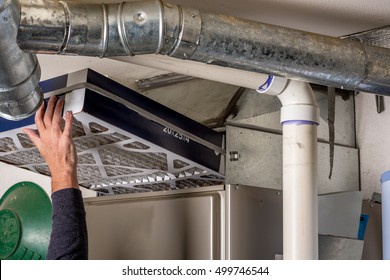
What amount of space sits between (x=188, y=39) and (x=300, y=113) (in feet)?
1.45

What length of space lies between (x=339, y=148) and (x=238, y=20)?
40.2 inches

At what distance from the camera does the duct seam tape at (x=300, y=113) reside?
1761 mm

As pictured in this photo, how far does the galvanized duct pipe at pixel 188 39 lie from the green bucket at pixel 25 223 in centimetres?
176

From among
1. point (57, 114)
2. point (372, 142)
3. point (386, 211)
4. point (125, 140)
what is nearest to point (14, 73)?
point (57, 114)

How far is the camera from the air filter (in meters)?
1.75

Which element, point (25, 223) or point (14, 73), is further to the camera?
point (25, 223)

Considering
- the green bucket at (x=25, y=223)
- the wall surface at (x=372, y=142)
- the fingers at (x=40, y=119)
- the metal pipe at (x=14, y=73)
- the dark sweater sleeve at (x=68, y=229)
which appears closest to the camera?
the metal pipe at (x=14, y=73)

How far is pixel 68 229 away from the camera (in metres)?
1.71

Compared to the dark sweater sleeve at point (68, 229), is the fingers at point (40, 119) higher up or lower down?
higher up

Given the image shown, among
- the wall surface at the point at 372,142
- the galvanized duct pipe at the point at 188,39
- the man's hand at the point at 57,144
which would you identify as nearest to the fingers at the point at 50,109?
the man's hand at the point at 57,144

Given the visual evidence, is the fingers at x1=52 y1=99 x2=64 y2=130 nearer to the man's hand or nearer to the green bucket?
the man's hand

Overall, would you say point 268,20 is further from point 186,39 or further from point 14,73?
point 14,73

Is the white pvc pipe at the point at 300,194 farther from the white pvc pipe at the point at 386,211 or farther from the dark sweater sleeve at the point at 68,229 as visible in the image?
the dark sweater sleeve at the point at 68,229

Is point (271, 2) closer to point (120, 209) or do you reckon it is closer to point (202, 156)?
point (202, 156)
